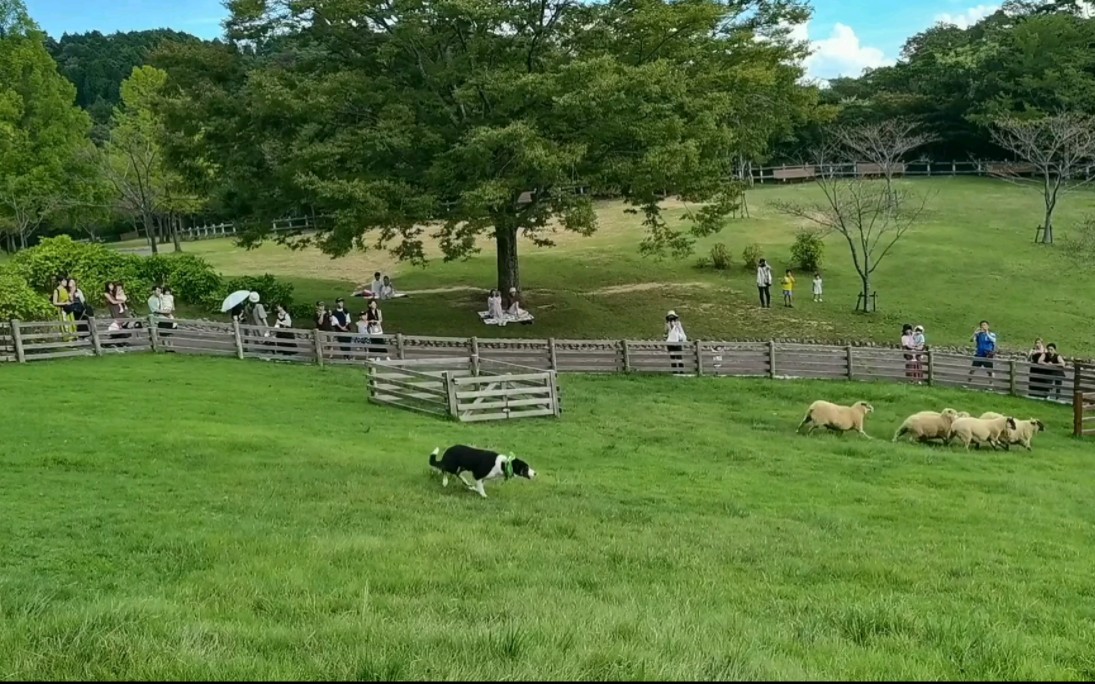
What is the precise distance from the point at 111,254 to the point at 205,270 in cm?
308

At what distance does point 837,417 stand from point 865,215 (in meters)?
33.0

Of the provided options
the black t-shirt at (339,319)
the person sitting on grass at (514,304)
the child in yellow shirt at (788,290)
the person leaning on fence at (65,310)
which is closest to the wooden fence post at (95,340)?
the person leaning on fence at (65,310)

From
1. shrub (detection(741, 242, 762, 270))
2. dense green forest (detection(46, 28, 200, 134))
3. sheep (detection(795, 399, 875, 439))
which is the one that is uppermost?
dense green forest (detection(46, 28, 200, 134))

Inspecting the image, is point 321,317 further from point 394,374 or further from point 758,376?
point 758,376

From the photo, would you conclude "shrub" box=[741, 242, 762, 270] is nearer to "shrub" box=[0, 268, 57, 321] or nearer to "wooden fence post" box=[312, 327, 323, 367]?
"wooden fence post" box=[312, 327, 323, 367]

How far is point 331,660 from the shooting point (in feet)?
14.9

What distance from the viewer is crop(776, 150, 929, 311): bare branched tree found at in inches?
1538

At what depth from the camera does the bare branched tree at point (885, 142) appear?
4797cm

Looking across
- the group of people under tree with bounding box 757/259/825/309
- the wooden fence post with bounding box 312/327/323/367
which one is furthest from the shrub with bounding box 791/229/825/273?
the wooden fence post with bounding box 312/327/323/367

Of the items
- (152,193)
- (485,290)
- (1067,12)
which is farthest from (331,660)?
(1067,12)

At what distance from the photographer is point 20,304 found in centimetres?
2269

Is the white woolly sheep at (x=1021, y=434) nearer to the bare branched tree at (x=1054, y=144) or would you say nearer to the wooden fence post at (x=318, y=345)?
the wooden fence post at (x=318, y=345)

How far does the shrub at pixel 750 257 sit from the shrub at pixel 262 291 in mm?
20996

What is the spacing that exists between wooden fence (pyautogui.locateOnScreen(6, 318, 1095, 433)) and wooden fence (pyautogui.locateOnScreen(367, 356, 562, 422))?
2951 millimetres
